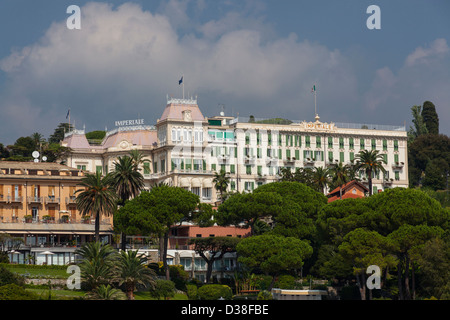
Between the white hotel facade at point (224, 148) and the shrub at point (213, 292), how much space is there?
151 feet

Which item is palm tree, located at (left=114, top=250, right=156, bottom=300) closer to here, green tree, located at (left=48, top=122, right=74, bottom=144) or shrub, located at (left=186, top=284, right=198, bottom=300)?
shrub, located at (left=186, top=284, right=198, bottom=300)

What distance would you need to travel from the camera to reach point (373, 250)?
9631cm

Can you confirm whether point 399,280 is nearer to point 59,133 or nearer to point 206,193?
point 206,193

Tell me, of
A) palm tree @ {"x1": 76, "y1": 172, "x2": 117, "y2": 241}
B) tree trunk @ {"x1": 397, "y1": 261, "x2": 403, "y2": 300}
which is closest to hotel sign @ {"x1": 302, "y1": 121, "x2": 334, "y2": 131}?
palm tree @ {"x1": 76, "y1": 172, "x2": 117, "y2": 241}

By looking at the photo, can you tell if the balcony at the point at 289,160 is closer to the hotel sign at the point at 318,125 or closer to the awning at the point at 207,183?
the hotel sign at the point at 318,125

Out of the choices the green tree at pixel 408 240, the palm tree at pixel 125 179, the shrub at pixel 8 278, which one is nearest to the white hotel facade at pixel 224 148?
the palm tree at pixel 125 179

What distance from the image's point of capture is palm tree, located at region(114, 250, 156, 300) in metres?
93.0

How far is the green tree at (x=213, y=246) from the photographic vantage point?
111000 millimetres

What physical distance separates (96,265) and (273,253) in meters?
23.3

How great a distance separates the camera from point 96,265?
92.9 m

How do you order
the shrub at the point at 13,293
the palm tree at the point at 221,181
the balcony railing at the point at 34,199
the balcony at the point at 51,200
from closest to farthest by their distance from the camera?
1. the shrub at the point at 13,293
2. the balcony railing at the point at 34,199
3. the balcony at the point at 51,200
4. the palm tree at the point at 221,181

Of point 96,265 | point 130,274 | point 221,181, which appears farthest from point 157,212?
point 221,181

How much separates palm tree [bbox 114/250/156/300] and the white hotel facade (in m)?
50.5
